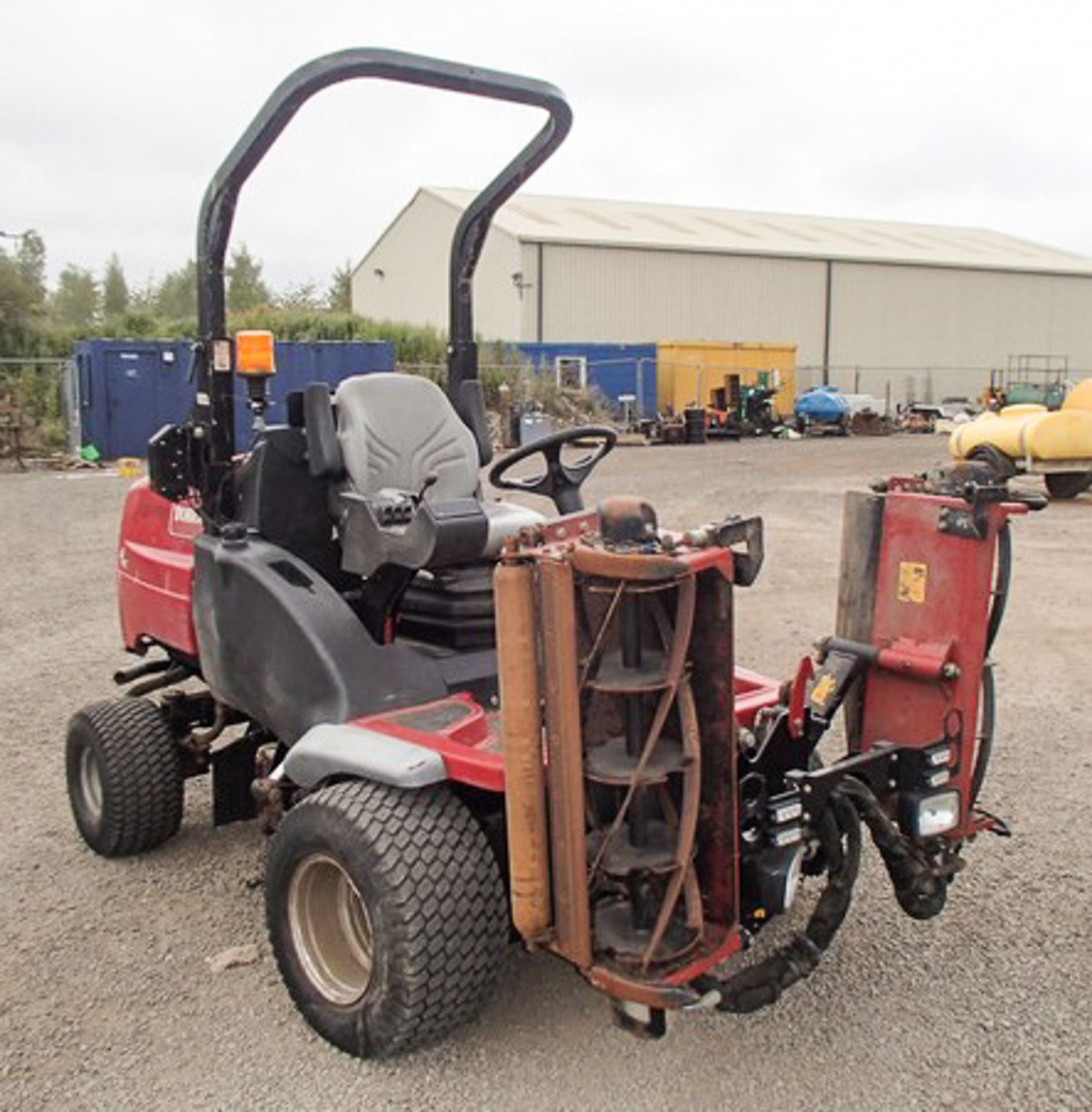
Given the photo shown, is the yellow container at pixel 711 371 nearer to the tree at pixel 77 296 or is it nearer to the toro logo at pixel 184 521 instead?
the toro logo at pixel 184 521

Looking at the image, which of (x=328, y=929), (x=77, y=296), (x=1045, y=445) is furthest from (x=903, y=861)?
(x=77, y=296)

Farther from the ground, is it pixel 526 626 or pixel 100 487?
pixel 526 626

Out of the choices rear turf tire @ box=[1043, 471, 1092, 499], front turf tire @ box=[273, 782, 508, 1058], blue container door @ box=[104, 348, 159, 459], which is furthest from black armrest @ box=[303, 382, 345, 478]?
blue container door @ box=[104, 348, 159, 459]

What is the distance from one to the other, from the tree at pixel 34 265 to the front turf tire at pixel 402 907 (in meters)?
28.0

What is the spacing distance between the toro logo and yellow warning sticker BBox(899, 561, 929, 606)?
210cm

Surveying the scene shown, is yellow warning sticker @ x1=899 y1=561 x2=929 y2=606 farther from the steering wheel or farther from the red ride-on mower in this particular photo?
the steering wheel

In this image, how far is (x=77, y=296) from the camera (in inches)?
2788

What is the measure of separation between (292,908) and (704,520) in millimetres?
9511

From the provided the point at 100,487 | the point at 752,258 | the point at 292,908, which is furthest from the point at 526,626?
the point at 752,258

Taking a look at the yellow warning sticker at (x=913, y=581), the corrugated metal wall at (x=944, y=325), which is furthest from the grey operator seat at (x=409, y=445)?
the corrugated metal wall at (x=944, y=325)

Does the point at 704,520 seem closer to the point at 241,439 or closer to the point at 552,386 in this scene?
the point at 241,439

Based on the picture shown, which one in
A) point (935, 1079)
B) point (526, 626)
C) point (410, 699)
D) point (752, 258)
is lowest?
point (935, 1079)

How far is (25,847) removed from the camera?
398 cm

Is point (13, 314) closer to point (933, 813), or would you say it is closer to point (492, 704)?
point (492, 704)
